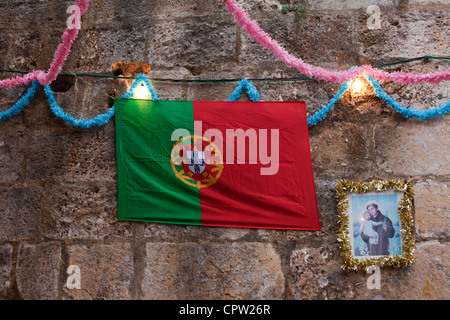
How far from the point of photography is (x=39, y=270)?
9.18 ft

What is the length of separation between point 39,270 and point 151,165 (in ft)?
3.48

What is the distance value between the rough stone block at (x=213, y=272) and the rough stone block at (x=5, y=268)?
0.99m

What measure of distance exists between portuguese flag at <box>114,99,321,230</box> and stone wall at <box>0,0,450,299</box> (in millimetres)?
100

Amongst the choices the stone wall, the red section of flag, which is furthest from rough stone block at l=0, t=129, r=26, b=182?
the red section of flag

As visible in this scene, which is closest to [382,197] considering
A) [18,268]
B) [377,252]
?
[377,252]

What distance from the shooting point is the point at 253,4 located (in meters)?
3.13

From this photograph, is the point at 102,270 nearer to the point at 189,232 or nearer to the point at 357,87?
the point at 189,232

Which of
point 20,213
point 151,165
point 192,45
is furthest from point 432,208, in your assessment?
point 20,213

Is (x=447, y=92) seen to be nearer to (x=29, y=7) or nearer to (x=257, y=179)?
(x=257, y=179)

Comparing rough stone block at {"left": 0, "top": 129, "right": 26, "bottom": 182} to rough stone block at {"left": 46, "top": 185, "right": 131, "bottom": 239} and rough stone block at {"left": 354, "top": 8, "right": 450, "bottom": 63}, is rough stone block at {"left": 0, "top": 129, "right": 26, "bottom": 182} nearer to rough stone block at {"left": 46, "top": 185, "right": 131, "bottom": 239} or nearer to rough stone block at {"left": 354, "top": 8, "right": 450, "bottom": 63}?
rough stone block at {"left": 46, "top": 185, "right": 131, "bottom": 239}

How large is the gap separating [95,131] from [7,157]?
0.71m
